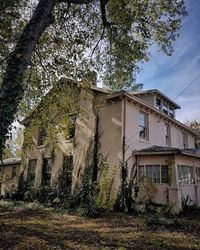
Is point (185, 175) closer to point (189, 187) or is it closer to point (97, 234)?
point (189, 187)

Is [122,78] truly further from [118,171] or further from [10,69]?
[10,69]

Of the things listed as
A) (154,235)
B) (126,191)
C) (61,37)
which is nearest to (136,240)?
(154,235)

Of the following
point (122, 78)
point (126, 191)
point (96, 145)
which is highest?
point (122, 78)

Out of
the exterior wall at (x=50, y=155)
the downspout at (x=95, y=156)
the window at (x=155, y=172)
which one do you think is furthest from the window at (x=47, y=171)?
the window at (x=155, y=172)

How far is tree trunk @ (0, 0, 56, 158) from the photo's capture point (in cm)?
550

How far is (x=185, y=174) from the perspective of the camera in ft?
47.1

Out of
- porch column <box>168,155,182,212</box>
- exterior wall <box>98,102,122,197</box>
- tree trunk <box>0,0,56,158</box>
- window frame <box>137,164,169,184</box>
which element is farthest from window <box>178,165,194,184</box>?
tree trunk <box>0,0,56,158</box>

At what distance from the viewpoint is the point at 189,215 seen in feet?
39.5

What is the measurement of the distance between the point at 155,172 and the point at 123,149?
224cm

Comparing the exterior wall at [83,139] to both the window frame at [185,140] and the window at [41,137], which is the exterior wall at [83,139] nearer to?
the window at [41,137]

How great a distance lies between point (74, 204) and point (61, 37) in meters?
9.26

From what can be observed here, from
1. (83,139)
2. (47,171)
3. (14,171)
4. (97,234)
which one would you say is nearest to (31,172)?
(47,171)

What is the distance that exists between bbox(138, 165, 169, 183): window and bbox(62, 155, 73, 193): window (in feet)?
16.1

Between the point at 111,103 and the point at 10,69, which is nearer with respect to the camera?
the point at 10,69
